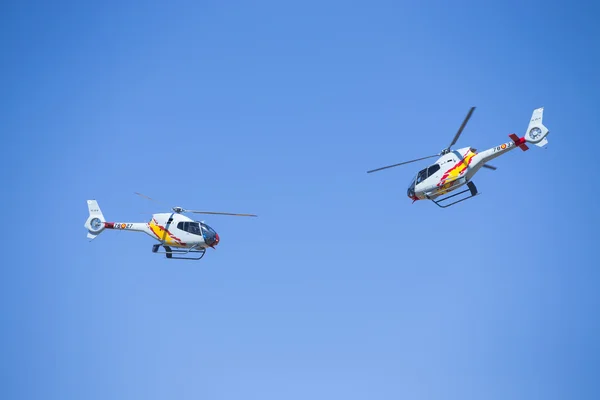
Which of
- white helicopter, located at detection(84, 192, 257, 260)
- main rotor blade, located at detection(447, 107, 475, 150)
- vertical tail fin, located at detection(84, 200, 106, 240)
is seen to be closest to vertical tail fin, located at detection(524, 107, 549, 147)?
main rotor blade, located at detection(447, 107, 475, 150)

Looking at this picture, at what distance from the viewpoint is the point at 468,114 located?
27.5m

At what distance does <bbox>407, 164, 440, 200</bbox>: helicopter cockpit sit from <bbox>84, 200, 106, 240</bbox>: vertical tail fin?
14555 millimetres

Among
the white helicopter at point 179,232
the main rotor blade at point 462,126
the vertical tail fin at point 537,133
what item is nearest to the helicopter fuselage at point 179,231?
the white helicopter at point 179,232

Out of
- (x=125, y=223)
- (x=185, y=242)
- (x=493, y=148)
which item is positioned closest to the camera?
(x=493, y=148)

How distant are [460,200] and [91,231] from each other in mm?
17262

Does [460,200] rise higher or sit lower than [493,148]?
lower

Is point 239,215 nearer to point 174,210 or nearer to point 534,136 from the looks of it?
point 174,210

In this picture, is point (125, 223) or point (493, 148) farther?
point (125, 223)

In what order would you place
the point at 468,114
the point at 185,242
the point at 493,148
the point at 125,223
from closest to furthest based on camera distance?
the point at 468,114 < the point at 493,148 < the point at 185,242 < the point at 125,223

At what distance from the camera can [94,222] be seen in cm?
3438

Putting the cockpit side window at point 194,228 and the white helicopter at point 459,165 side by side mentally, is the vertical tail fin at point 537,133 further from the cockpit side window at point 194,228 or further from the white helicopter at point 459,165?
the cockpit side window at point 194,228

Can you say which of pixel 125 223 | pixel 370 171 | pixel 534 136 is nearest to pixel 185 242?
pixel 125 223

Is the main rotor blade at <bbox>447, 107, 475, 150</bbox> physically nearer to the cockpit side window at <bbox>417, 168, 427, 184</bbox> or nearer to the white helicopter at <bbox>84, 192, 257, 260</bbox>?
the cockpit side window at <bbox>417, 168, 427, 184</bbox>

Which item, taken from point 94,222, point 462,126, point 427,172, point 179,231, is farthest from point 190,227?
point 462,126
